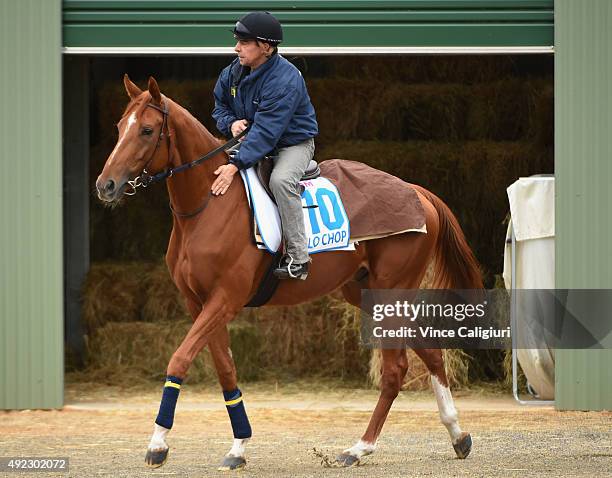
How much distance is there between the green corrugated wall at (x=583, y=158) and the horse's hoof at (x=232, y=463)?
3.55m

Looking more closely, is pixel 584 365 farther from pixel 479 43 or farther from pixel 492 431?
pixel 479 43

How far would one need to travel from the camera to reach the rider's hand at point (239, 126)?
7000 mm

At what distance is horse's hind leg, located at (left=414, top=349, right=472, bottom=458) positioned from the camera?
7.32m

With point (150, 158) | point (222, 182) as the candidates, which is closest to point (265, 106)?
point (222, 182)

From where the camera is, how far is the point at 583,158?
9.52m

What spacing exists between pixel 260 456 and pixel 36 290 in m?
3.05

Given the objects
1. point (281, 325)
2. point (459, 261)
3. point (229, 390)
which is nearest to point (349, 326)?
point (281, 325)

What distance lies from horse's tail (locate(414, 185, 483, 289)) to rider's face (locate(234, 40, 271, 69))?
1.58 metres

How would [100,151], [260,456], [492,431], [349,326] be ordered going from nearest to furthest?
[260,456]
[492,431]
[349,326]
[100,151]

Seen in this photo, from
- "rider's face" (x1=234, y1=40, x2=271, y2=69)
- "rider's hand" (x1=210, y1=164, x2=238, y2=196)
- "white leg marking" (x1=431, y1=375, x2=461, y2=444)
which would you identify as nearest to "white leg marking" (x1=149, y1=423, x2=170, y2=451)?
"rider's hand" (x1=210, y1=164, x2=238, y2=196)

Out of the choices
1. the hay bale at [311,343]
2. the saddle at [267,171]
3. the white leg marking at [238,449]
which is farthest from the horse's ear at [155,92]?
the hay bale at [311,343]

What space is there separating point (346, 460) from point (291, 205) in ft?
5.21

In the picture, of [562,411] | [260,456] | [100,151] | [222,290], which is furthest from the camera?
[100,151]

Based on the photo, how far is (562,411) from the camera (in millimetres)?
9523
